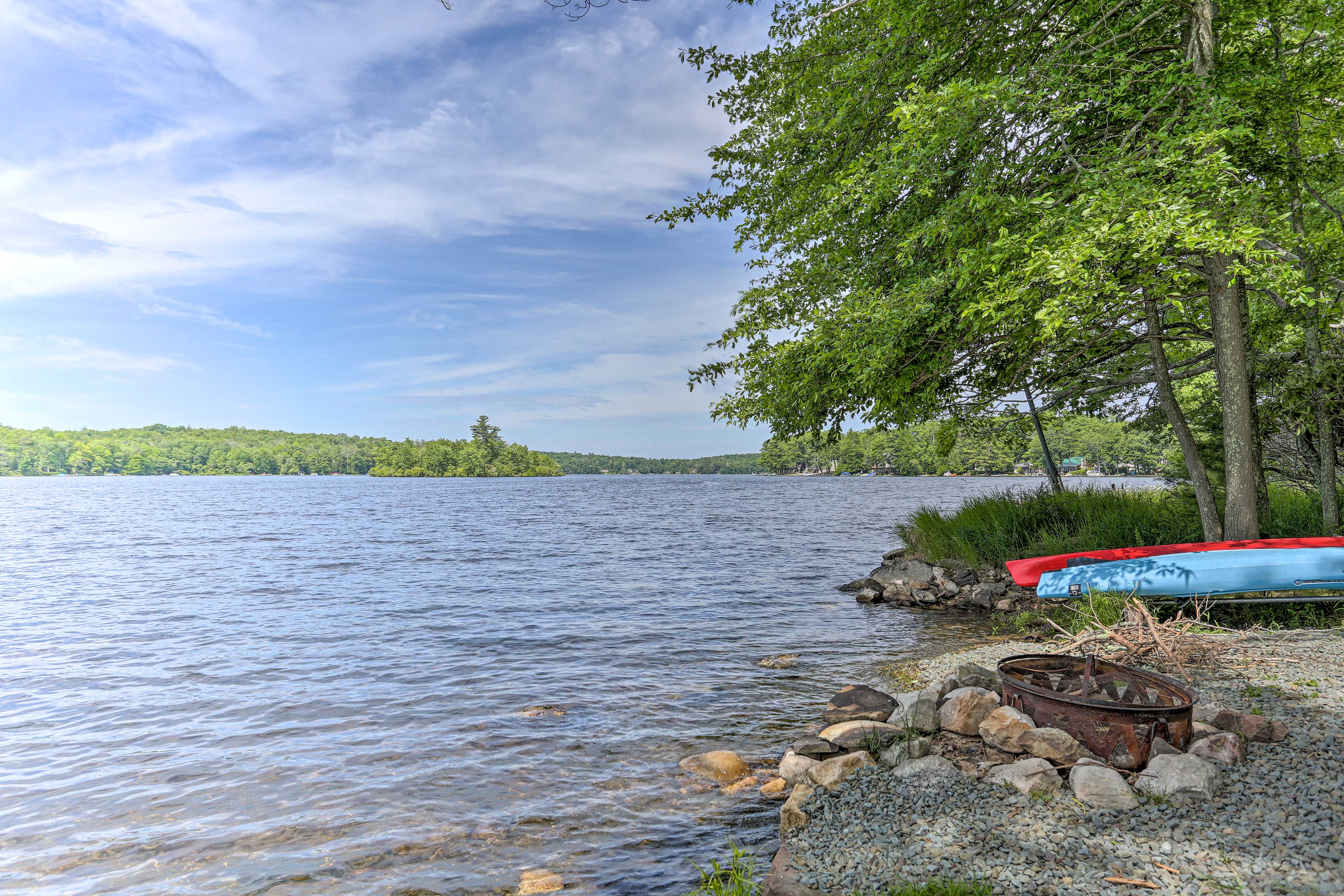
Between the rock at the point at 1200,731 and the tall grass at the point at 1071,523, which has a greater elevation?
the tall grass at the point at 1071,523

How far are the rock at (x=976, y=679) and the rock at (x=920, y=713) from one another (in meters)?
0.46

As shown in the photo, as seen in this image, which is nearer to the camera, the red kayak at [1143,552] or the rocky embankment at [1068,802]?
the rocky embankment at [1068,802]

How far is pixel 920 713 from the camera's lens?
21.1ft

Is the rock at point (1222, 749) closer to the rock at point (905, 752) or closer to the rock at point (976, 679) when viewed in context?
the rock at point (905, 752)

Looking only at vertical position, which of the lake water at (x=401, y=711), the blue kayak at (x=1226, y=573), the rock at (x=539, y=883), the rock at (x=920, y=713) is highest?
the blue kayak at (x=1226, y=573)

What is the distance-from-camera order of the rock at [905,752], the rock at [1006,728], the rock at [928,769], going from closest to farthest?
the rock at [928,769], the rock at [1006,728], the rock at [905,752]

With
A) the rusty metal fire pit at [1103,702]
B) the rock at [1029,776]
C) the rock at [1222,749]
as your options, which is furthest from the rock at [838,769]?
the rock at [1222,749]

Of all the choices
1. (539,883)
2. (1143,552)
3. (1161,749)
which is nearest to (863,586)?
(1143,552)

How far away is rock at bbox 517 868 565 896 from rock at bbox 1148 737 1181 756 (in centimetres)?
451

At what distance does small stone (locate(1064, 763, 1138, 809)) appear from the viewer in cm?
451

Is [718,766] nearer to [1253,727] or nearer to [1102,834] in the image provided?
[1102,834]

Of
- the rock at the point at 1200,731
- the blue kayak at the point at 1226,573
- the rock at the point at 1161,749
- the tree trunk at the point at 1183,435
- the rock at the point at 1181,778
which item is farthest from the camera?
the tree trunk at the point at 1183,435

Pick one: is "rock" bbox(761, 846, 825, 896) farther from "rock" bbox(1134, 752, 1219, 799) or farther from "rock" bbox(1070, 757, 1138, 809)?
"rock" bbox(1134, 752, 1219, 799)

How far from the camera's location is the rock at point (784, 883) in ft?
13.3
